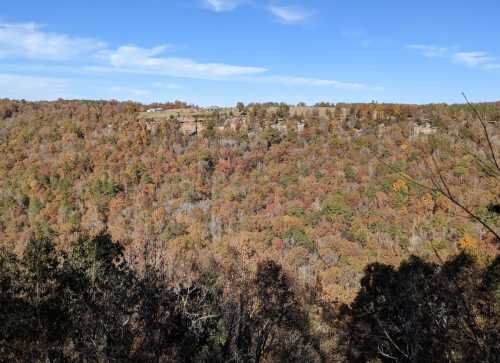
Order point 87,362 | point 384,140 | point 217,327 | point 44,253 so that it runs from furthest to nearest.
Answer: point 384,140, point 217,327, point 44,253, point 87,362

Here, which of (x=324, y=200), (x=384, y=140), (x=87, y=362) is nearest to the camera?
(x=87, y=362)

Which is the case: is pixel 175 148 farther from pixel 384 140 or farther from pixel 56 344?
pixel 56 344

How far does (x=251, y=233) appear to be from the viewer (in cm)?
5356

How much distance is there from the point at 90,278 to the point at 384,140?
57.5m

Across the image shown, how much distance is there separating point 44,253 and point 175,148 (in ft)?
208

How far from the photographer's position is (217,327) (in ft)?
61.2

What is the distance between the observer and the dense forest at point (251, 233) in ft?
39.1

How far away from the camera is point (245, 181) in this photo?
66.8 m

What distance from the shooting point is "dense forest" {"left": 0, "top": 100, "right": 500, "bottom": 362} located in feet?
39.1

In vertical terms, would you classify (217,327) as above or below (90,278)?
below

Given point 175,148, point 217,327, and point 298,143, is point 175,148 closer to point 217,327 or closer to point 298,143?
point 298,143

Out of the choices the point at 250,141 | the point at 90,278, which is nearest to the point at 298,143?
the point at 250,141

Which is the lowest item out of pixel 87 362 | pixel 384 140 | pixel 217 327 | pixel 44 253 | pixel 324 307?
pixel 324 307

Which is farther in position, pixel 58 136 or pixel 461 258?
pixel 58 136
